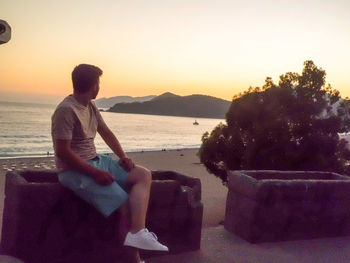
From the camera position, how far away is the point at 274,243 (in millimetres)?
5242

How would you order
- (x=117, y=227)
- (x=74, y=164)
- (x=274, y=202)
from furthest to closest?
(x=274, y=202)
(x=117, y=227)
(x=74, y=164)

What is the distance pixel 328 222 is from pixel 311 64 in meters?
8.08

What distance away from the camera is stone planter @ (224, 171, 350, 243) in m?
5.19

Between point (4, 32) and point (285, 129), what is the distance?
1000 cm

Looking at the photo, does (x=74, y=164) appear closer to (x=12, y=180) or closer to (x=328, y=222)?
(x=12, y=180)

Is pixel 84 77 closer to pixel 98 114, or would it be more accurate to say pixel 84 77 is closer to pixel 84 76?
pixel 84 76

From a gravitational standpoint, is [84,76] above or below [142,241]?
above

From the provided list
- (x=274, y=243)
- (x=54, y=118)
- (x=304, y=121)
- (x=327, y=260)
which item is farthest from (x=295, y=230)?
(x=304, y=121)

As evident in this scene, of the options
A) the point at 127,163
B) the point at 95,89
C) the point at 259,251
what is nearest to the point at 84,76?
the point at 95,89

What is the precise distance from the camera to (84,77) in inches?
154

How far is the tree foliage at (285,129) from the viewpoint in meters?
11.7

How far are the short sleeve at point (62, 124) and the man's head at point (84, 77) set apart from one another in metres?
0.27

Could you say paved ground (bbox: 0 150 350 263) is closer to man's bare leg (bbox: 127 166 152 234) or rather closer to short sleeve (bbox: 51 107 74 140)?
man's bare leg (bbox: 127 166 152 234)

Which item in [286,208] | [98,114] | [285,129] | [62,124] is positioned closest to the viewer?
[62,124]
